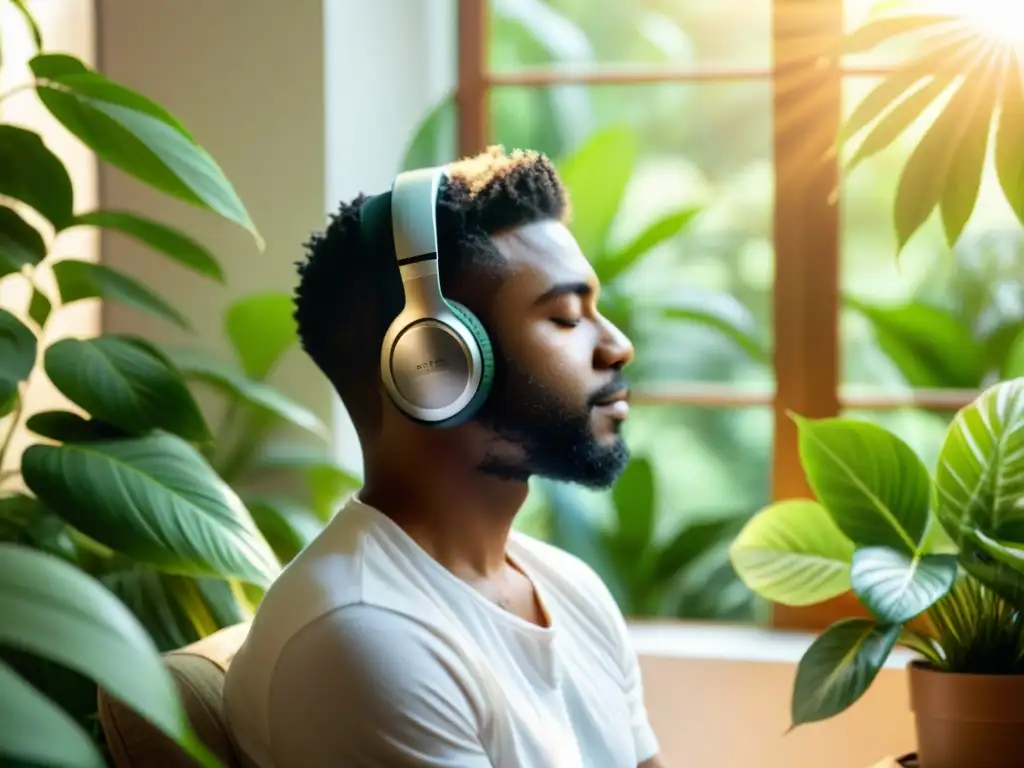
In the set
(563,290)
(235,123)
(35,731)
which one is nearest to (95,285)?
(235,123)

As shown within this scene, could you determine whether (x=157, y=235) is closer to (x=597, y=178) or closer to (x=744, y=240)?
(x=597, y=178)

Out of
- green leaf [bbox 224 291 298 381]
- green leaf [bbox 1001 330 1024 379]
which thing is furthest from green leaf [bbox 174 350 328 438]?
green leaf [bbox 1001 330 1024 379]

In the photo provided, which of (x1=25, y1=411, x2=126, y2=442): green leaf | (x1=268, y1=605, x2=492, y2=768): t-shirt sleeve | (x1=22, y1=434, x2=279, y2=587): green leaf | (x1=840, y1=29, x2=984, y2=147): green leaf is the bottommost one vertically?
(x1=268, y1=605, x2=492, y2=768): t-shirt sleeve

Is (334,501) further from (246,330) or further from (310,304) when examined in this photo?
(310,304)

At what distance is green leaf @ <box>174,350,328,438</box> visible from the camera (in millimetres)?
1662

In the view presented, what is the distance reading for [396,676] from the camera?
1046mm

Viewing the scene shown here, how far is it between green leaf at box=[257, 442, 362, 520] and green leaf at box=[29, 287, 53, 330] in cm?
50

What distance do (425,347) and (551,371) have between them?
14cm

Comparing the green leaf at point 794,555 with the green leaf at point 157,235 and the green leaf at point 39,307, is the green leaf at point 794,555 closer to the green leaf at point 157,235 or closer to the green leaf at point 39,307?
the green leaf at point 157,235

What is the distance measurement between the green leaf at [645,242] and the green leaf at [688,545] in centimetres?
46

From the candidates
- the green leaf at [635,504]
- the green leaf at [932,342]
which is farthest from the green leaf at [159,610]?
the green leaf at [932,342]

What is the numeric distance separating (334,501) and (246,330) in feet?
0.98

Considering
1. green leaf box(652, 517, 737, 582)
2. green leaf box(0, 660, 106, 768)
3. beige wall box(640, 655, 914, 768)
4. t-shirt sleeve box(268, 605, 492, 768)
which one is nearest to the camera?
green leaf box(0, 660, 106, 768)

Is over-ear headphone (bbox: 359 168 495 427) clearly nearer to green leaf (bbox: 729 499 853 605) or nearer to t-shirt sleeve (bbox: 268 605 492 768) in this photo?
t-shirt sleeve (bbox: 268 605 492 768)
